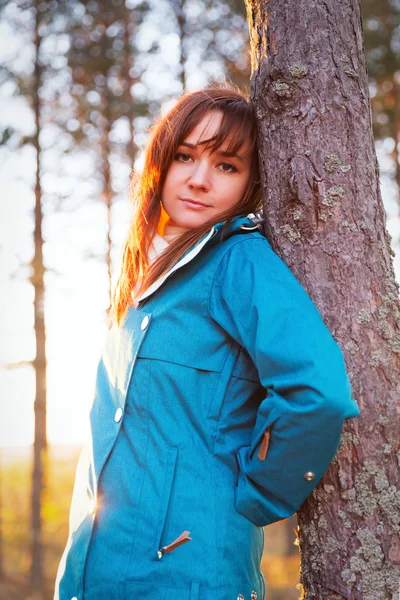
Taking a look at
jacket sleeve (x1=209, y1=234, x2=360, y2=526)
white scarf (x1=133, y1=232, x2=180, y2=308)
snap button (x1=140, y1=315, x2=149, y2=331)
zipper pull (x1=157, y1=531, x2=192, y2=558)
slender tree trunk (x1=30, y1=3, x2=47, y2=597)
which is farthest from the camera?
slender tree trunk (x1=30, y1=3, x2=47, y2=597)

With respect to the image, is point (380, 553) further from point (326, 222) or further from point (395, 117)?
point (395, 117)

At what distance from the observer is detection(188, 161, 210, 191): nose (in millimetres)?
1854

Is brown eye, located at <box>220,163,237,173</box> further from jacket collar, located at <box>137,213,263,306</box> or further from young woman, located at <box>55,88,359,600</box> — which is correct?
jacket collar, located at <box>137,213,263,306</box>

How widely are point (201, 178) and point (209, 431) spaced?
0.86 m

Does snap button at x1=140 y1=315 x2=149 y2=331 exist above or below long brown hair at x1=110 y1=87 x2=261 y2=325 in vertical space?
below

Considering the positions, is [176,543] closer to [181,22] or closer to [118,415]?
[118,415]

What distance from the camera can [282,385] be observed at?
1387 mm

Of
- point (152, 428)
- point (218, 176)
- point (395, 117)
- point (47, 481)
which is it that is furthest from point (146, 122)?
point (152, 428)

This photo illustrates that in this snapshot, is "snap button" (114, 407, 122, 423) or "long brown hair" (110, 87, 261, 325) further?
"long brown hair" (110, 87, 261, 325)

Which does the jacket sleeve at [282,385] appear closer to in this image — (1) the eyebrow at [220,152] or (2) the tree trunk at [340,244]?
(2) the tree trunk at [340,244]

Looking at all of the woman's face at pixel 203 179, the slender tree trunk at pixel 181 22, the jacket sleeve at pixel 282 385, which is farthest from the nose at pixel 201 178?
the slender tree trunk at pixel 181 22

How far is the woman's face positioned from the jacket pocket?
0.82 m

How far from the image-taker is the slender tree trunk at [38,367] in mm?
8297

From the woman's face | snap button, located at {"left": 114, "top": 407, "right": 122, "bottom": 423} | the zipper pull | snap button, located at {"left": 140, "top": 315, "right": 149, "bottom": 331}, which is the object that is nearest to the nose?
the woman's face
